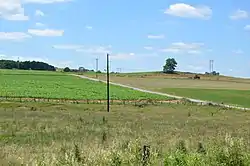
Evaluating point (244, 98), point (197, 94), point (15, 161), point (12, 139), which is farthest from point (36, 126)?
point (197, 94)

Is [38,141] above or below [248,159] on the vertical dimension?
below

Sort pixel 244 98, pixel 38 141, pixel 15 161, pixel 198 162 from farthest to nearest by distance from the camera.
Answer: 1. pixel 244 98
2. pixel 38 141
3. pixel 15 161
4. pixel 198 162

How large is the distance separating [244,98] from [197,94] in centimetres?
1365

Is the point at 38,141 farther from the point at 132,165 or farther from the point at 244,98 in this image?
the point at 244,98

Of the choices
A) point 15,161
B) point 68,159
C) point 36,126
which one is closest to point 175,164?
point 68,159

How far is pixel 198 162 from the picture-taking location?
29.4ft

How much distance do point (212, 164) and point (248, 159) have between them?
651 mm

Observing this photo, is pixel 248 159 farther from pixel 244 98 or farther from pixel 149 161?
pixel 244 98

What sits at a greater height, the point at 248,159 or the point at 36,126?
the point at 248,159

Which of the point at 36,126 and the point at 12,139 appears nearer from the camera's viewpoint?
the point at 12,139

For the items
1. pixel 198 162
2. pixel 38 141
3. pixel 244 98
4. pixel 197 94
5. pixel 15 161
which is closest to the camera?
pixel 198 162

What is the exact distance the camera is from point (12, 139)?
23.0m

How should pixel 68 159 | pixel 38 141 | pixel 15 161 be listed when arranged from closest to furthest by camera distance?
pixel 68 159 → pixel 15 161 → pixel 38 141

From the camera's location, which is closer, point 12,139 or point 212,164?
point 212,164
